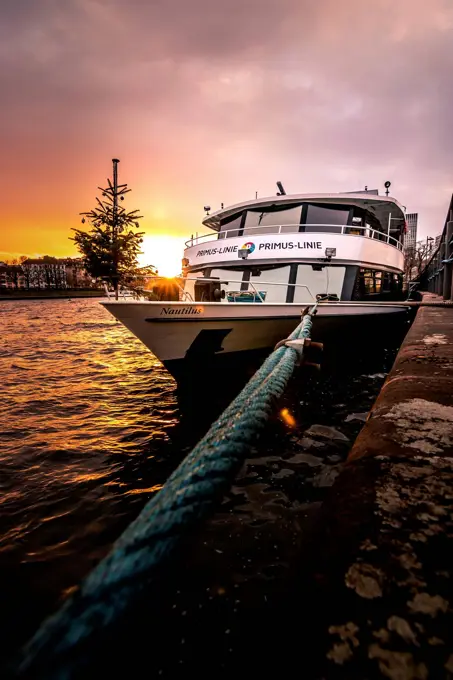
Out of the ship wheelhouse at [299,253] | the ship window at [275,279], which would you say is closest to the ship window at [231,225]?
the ship wheelhouse at [299,253]

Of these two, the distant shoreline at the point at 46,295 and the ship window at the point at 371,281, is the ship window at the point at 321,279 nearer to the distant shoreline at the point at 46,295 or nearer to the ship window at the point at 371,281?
the ship window at the point at 371,281

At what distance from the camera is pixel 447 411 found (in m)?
1.75

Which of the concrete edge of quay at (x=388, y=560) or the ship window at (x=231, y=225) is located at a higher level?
the ship window at (x=231, y=225)

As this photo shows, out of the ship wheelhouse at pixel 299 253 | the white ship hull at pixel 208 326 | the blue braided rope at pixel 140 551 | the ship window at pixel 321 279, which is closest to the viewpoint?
the blue braided rope at pixel 140 551

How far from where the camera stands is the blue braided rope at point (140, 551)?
0.52 metres

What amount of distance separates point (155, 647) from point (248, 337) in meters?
5.74

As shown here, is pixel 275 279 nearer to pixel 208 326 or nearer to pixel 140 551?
pixel 208 326

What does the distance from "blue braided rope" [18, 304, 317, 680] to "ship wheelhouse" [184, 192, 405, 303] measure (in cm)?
735

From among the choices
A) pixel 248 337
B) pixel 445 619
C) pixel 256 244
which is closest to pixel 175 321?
pixel 248 337

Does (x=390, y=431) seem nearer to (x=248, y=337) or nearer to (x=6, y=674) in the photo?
(x=6, y=674)

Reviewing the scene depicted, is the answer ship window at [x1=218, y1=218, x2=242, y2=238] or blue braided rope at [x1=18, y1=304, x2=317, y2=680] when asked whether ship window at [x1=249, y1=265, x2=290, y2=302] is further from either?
blue braided rope at [x1=18, y1=304, x2=317, y2=680]

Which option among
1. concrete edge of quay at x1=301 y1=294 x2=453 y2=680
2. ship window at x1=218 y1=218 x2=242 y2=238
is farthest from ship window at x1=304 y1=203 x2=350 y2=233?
concrete edge of quay at x1=301 y1=294 x2=453 y2=680

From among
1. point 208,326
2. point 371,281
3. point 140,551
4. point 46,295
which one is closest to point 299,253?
point 371,281

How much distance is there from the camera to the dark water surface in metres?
2.44
